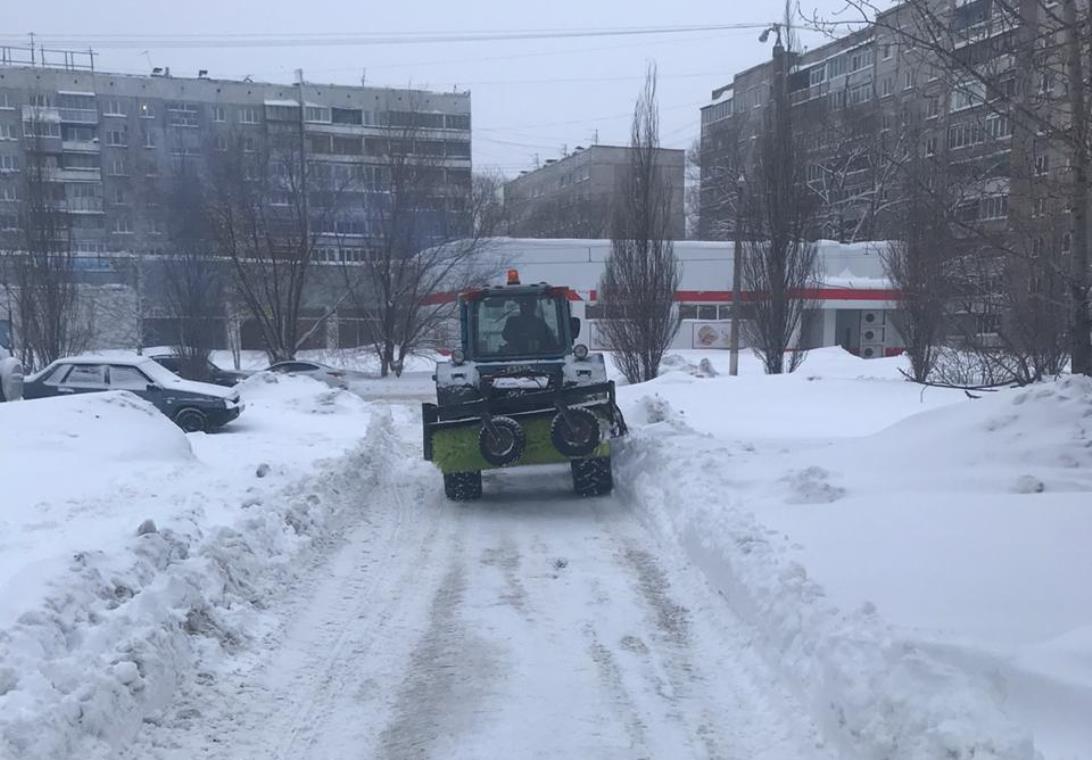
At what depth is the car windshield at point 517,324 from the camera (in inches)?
492

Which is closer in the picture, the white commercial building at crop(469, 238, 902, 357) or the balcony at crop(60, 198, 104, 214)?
the white commercial building at crop(469, 238, 902, 357)

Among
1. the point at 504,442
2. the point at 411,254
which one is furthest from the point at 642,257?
the point at 411,254

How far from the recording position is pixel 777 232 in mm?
24906

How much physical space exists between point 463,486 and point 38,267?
80.0 ft

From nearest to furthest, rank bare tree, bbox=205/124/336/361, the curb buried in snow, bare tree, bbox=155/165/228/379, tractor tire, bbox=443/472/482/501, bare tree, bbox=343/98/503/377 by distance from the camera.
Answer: the curb buried in snow
tractor tire, bbox=443/472/482/501
bare tree, bbox=155/165/228/379
bare tree, bbox=205/124/336/361
bare tree, bbox=343/98/503/377

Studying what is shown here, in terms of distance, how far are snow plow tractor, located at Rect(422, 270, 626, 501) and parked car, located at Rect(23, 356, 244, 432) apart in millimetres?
7464

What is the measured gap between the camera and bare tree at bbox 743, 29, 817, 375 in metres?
24.4

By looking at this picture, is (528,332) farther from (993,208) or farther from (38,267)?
(38,267)

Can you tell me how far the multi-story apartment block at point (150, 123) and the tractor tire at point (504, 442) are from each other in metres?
36.7

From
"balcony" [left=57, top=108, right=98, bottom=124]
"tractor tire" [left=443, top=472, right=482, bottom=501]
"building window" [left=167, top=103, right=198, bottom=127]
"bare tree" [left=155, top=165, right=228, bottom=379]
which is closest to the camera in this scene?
"tractor tire" [left=443, top=472, right=482, bottom=501]

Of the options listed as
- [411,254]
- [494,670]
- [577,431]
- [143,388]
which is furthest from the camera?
[411,254]

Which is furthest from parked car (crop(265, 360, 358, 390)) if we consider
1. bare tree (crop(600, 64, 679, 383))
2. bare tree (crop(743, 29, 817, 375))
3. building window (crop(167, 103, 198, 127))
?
building window (crop(167, 103, 198, 127))

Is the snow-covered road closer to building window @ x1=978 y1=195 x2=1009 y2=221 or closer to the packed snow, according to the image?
the packed snow

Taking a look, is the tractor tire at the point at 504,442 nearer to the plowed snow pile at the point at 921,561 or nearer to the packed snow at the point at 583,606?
the packed snow at the point at 583,606
